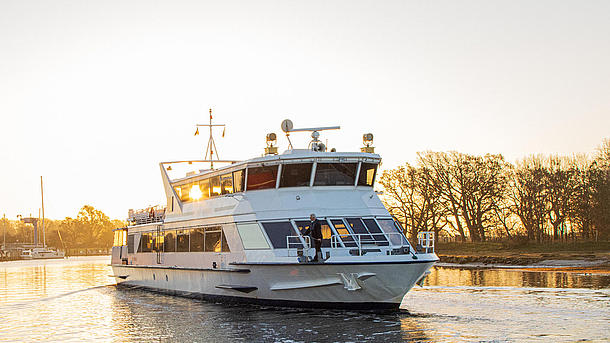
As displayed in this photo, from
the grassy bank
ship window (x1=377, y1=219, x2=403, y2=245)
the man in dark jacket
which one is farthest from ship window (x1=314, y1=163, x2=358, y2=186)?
the grassy bank

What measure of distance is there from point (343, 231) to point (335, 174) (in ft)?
8.34

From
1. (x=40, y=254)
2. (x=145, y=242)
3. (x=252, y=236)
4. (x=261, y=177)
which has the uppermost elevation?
(x=261, y=177)

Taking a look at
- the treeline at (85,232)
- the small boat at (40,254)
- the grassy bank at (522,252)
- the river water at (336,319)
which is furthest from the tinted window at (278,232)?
the treeline at (85,232)

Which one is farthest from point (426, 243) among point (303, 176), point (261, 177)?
point (261, 177)

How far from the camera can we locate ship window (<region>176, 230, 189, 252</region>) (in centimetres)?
2904

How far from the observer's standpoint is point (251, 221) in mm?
24172

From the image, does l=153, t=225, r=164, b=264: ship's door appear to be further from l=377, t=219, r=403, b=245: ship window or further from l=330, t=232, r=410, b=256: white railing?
l=377, t=219, r=403, b=245: ship window

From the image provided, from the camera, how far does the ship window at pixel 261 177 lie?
24734 millimetres

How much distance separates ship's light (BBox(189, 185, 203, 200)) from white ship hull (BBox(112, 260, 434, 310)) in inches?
173

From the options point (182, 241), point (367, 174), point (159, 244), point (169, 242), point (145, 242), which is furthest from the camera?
point (145, 242)

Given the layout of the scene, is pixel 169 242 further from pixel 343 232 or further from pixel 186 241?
pixel 343 232

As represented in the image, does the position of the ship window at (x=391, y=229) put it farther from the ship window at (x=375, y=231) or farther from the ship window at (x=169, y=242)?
the ship window at (x=169, y=242)

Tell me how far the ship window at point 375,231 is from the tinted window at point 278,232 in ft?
8.98

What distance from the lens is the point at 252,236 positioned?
24.0m
